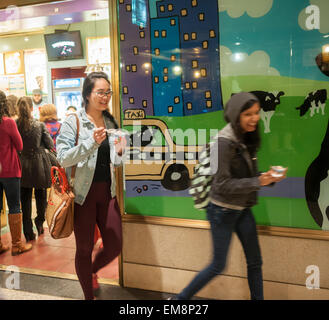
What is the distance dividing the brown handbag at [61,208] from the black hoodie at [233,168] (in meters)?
0.92

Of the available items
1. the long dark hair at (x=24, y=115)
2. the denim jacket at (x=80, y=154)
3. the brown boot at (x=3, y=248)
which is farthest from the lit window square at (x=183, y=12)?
the brown boot at (x=3, y=248)

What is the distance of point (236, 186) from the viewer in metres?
1.62

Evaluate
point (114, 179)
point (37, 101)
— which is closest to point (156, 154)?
point (114, 179)

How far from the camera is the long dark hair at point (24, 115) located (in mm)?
3031

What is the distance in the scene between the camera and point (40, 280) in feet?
8.79

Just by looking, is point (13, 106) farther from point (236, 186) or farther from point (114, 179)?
point (236, 186)

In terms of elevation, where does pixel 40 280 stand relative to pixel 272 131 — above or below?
below

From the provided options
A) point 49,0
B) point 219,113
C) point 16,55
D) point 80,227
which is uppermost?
point 49,0

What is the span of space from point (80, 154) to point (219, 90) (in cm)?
104

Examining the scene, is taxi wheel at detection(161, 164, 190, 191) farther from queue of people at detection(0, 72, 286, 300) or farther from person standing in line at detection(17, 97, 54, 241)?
person standing in line at detection(17, 97, 54, 241)

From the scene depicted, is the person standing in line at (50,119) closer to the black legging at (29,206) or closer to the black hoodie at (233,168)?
the black legging at (29,206)
